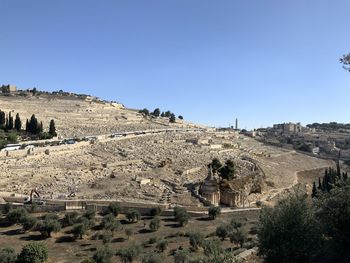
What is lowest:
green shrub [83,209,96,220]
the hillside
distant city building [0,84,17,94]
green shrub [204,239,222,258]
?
green shrub [83,209,96,220]

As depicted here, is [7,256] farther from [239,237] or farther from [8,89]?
[8,89]

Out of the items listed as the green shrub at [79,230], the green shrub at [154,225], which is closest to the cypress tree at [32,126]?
the green shrub at [79,230]

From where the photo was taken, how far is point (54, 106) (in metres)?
102

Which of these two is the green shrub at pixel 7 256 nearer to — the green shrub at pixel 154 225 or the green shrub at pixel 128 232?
the green shrub at pixel 128 232

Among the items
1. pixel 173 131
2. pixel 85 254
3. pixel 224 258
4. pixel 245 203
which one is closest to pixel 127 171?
pixel 245 203

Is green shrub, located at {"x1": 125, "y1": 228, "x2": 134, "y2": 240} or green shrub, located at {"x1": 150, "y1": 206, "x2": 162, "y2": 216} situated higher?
green shrub, located at {"x1": 150, "y1": 206, "x2": 162, "y2": 216}

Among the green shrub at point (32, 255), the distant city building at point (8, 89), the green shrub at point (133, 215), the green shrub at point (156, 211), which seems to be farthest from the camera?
the distant city building at point (8, 89)

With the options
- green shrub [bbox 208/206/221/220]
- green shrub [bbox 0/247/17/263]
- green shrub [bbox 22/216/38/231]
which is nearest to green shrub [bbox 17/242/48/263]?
green shrub [bbox 0/247/17/263]

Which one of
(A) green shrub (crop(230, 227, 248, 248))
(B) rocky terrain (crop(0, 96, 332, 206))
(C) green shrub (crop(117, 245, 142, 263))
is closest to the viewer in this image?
(C) green shrub (crop(117, 245, 142, 263))

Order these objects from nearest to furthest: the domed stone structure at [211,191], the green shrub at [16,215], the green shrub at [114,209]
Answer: the green shrub at [16,215], the green shrub at [114,209], the domed stone structure at [211,191]

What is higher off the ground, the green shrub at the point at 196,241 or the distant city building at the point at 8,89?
the distant city building at the point at 8,89

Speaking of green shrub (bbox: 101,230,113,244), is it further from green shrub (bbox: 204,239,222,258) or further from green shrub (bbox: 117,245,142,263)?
green shrub (bbox: 204,239,222,258)

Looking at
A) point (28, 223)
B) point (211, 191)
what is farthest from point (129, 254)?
point (211, 191)

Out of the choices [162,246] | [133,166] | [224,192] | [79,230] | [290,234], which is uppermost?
[290,234]
